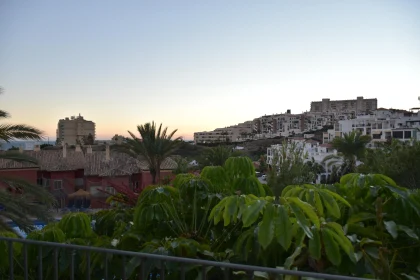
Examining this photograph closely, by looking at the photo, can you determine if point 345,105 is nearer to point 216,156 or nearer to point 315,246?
point 216,156

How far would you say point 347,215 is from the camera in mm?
2887

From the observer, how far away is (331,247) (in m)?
2.07

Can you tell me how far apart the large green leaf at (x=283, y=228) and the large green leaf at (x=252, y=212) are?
0.35 ft

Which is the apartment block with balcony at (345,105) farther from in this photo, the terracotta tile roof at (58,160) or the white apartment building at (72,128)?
the terracotta tile roof at (58,160)

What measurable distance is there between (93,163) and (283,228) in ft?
96.1

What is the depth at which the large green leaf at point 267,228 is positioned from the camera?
203 centimetres

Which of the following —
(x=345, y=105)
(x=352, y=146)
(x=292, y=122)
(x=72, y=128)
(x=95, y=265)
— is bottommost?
(x=95, y=265)

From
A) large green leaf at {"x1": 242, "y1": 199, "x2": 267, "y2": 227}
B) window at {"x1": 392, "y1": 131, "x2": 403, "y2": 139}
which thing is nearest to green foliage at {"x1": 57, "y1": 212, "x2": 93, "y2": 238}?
large green leaf at {"x1": 242, "y1": 199, "x2": 267, "y2": 227}

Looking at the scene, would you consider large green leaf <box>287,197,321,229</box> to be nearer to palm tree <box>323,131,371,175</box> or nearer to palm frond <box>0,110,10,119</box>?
palm frond <box>0,110,10,119</box>

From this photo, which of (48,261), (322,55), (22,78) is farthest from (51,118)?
(48,261)

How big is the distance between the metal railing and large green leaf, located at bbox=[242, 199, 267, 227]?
0.86ft

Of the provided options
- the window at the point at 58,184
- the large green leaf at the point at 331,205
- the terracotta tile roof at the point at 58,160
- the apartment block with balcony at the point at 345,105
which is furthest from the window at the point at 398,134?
the apartment block with balcony at the point at 345,105

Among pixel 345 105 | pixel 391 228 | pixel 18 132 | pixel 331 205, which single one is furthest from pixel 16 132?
pixel 345 105

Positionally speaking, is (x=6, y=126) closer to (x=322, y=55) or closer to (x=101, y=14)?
(x=101, y=14)
